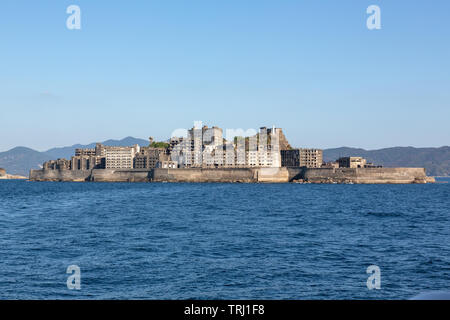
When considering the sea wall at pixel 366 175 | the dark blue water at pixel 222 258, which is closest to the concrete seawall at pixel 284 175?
the sea wall at pixel 366 175

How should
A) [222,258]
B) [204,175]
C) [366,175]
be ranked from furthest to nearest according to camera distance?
[204,175] < [366,175] < [222,258]

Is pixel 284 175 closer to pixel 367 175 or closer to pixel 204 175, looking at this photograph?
pixel 367 175

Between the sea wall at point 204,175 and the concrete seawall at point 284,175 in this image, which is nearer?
the concrete seawall at point 284,175

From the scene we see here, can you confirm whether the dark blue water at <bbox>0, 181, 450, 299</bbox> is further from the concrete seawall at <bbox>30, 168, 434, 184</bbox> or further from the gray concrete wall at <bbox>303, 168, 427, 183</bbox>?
the concrete seawall at <bbox>30, 168, 434, 184</bbox>

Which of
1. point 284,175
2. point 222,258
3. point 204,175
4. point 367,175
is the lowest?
point 222,258

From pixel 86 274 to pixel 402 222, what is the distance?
33.6 m

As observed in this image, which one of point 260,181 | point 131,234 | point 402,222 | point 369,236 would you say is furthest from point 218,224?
point 260,181

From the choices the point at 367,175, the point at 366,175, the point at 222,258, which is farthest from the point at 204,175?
the point at 222,258

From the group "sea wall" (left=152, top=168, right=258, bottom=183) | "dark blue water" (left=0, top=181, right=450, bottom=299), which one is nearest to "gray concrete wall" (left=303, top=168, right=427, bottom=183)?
"sea wall" (left=152, top=168, right=258, bottom=183)

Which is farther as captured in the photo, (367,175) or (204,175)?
(204,175)

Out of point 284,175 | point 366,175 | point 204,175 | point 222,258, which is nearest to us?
point 222,258

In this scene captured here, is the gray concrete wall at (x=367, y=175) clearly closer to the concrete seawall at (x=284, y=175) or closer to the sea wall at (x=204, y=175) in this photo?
the concrete seawall at (x=284, y=175)
